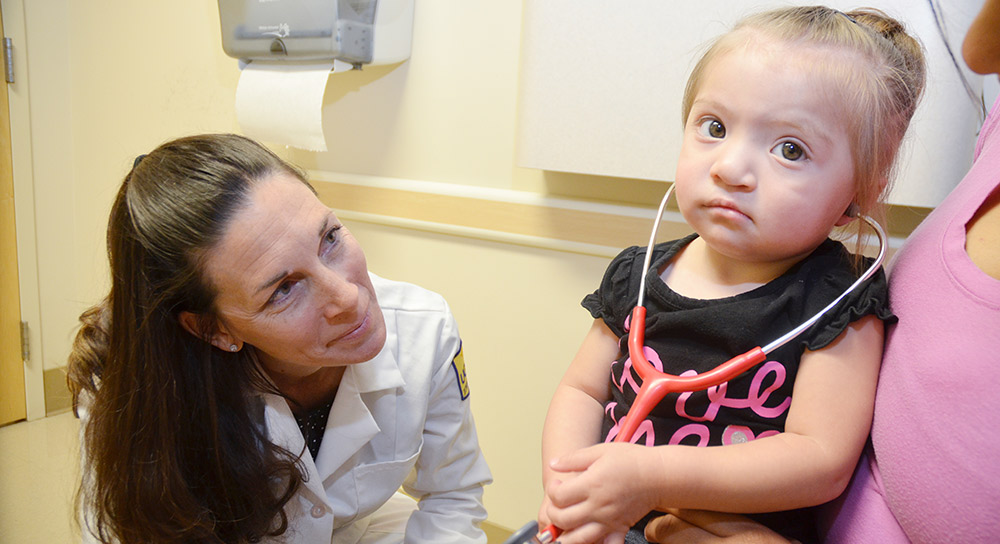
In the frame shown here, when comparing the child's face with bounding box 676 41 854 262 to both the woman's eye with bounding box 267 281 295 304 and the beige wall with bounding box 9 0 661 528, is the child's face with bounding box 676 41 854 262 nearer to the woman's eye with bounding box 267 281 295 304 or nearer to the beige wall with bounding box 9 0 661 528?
the woman's eye with bounding box 267 281 295 304

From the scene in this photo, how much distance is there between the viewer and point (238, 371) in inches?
39.6

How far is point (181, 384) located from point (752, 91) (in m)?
0.81

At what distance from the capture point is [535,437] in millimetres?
1621

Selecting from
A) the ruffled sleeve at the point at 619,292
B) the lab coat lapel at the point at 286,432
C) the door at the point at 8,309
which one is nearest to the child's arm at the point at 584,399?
the ruffled sleeve at the point at 619,292

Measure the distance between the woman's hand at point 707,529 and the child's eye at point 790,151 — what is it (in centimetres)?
37

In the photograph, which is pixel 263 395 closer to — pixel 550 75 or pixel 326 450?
pixel 326 450

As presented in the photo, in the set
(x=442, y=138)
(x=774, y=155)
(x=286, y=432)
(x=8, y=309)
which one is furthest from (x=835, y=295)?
(x=8, y=309)

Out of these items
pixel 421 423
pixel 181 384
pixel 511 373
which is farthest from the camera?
pixel 511 373

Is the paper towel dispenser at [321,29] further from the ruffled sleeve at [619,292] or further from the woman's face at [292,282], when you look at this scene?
the ruffled sleeve at [619,292]

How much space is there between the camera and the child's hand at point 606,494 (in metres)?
0.64

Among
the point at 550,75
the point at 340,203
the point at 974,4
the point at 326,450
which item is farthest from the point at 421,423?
the point at 974,4

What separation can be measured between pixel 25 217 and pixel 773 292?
2398 mm

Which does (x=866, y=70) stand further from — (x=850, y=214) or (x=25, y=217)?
(x=25, y=217)

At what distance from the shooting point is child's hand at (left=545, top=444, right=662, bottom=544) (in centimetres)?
64
